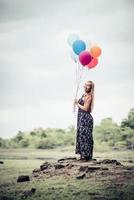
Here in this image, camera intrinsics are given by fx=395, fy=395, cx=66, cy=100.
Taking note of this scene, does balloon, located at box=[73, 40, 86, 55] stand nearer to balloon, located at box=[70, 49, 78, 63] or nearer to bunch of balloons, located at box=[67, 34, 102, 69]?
bunch of balloons, located at box=[67, 34, 102, 69]

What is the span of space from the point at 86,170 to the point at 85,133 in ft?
1.94

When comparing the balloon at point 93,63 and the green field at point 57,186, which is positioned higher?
the balloon at point 93,63

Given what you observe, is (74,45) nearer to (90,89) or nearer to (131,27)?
(90,89)

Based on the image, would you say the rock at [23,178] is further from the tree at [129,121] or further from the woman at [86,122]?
the tree at [129,121]

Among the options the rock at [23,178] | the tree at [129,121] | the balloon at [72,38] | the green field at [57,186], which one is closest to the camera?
the green field at [57,186]

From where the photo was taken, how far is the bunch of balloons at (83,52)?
17.9 ft

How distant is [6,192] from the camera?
5.06 meters

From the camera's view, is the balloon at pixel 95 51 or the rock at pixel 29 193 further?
the balloon at pixel 95 51

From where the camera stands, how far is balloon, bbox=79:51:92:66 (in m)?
5.43

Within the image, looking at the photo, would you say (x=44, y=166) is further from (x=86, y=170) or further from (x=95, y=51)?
(x=95, y=51)

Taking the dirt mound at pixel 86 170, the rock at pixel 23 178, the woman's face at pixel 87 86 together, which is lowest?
the rock at pixel 23 178

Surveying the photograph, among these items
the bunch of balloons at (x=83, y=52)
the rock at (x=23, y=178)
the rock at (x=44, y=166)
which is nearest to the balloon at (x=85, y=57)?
the bunch of balloons at (x=83, y=52)

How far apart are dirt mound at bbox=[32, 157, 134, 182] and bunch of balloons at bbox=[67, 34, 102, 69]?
139 centimetres

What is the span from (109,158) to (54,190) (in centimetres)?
149
